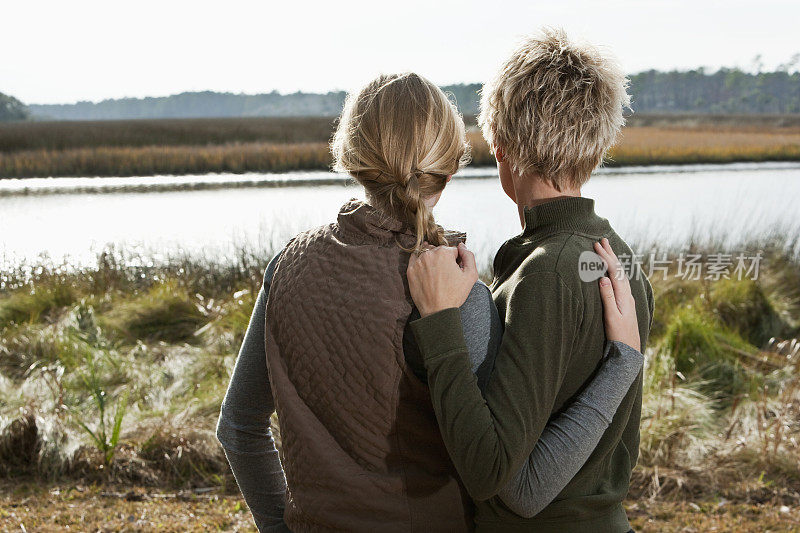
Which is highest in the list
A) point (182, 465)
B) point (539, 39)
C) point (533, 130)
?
point (539, 39)

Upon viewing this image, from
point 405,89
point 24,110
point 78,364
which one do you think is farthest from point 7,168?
point 405,89

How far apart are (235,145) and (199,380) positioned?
13105 millimetres

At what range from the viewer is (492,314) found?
3.70 ft

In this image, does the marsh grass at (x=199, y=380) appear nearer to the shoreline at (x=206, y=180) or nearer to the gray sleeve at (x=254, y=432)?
the gray sleeve at (x=254, y=432)

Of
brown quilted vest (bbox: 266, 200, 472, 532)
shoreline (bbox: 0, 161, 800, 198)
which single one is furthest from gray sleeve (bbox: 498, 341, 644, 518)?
shoreline (bbox: 0, 161, 800, 198)

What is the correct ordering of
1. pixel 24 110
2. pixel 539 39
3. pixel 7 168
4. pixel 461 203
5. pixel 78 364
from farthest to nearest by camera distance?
pixel 24 110 < pixel 7 168 < pixel 461 203 < pixel 78 364 < pixel 539 39

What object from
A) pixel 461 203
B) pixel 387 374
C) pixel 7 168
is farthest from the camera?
pixel 7 168

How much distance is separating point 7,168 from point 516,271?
586 inches

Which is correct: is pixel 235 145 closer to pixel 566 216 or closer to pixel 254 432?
pixel 254 432

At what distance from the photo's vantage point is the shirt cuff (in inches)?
40.6

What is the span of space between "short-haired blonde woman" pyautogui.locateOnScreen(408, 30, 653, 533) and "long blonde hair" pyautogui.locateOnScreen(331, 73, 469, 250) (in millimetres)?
94

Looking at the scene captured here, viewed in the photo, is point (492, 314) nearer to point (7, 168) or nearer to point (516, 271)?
point (516, 271)

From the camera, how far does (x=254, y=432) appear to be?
4.50 feet

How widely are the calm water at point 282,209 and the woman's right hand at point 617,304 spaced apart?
4.05 metres
